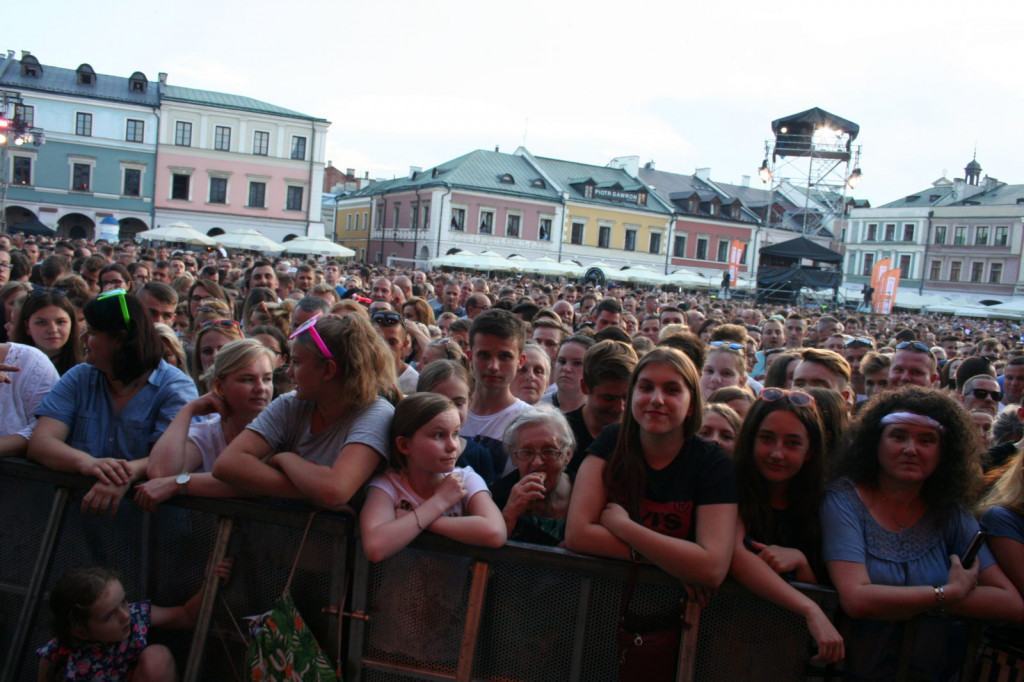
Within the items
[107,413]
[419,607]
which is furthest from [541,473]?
[107,413]

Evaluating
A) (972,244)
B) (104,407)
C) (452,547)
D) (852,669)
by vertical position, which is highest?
(972,244)

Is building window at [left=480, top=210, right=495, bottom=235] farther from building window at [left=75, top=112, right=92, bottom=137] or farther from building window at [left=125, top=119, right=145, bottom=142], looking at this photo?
building window at [left=75, top=112, right=92, bottom=137]

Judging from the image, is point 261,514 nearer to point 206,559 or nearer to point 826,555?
point 206,559

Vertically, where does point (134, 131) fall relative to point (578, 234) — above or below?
above

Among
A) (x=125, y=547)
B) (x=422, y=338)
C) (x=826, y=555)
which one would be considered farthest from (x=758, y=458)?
(x=422, y=338)

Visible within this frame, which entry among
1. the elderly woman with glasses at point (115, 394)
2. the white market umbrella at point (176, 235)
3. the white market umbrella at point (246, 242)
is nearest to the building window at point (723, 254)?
the white market umbrella at point (246, 242)

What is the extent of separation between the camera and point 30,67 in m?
44.5

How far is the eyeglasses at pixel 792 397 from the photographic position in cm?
301

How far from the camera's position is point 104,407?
337 centimetres

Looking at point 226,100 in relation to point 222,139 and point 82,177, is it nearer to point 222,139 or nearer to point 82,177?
point 222,139

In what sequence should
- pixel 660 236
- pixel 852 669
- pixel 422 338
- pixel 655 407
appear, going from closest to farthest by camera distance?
pixel 852 669 → pixel 655 407 → pixel 422 338 → pixel 660 236

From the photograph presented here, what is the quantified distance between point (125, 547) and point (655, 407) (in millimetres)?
2321

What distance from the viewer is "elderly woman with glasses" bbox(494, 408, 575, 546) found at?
3.06 meters

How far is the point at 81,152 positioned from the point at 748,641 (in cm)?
5169
